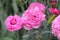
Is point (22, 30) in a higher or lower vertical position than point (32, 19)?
lower

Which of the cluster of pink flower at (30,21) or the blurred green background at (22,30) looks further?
the blurred green background at (22,30)

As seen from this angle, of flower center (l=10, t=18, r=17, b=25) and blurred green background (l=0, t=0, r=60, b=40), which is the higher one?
flower center (l=10, t=18, r=17, b=25)

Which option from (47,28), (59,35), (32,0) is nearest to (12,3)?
(32,0)

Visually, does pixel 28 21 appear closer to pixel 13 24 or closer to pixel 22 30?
pixel 13 24

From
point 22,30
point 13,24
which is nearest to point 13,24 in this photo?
point 13,24

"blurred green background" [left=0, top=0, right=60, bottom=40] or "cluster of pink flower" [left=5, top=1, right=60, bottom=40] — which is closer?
"cluster of pink flower" [left=5, top=1, right=60, bottom=40]

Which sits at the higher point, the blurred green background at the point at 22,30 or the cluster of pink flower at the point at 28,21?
the cluster of pink flower at the point at 28,21

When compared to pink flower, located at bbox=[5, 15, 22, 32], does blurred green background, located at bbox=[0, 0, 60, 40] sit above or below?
below

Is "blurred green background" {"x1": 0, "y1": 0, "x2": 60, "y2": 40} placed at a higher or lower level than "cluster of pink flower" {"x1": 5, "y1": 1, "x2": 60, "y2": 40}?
lower
